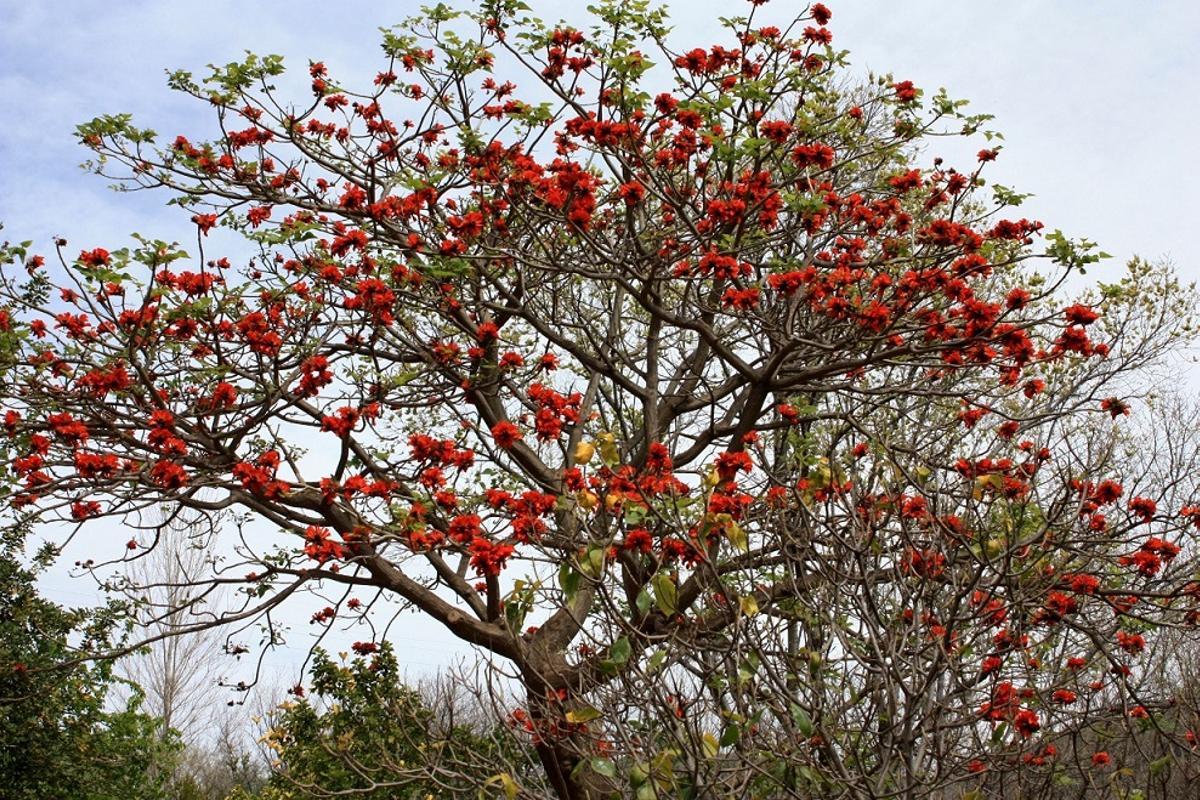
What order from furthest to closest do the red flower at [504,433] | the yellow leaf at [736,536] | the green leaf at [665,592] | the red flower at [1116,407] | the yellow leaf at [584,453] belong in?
1. the red flower at [1116,407]
2. the red flower at [504,433]
3. the yellow leaf at [584,453]
4. the yellow leaf at [736,536]
5. the green leaf at [665,592]

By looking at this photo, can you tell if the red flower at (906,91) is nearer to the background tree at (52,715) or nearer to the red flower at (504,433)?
the red flower at (504,433)

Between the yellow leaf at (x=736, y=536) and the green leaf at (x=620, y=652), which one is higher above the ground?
the yellow leaf at (x=736, y=536)

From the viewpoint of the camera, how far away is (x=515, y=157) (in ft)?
23.5

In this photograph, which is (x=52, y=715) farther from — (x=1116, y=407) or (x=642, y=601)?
(x=1116, y=407)

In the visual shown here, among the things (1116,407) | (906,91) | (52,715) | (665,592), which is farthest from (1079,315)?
(52,715)

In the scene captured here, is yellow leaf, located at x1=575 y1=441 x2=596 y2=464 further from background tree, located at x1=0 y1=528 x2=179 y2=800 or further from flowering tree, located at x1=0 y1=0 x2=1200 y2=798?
background tree, located at x1=0 y1=528 x2=179 y2=800

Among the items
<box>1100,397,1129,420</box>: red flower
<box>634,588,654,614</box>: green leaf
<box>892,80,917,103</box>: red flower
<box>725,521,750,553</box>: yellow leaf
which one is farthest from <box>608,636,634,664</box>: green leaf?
<box>892,80,917,103</box>: red flower

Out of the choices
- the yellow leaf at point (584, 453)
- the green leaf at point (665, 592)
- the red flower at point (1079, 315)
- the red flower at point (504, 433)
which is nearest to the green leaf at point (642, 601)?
the green leaf at point (665, 592)

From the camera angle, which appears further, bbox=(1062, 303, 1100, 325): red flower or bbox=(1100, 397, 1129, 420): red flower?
bbox=(1100, 397, 1129, 420): red flower

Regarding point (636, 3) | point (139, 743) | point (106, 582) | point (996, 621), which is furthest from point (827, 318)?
point (139, 743)

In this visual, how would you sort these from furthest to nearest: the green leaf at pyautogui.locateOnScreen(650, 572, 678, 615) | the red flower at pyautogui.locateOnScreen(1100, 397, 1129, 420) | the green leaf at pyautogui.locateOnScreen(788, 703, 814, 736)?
the red flower at pyautogui.locateOnScreen(1100, 397, 1129, 420) → the green leaf at pyautogui.locateOnScreen(650, 572, 678, 615) → the green leaf at pyautogui.locateOnScreen(788, 703, 814, 736)

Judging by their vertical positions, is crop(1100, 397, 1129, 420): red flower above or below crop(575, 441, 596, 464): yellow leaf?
above

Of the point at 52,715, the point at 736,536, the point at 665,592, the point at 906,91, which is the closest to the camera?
the point at 665,592

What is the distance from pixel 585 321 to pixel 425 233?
174 cm
